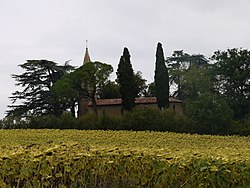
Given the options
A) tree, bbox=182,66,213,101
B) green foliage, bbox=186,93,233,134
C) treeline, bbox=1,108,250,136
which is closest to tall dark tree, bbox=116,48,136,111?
treeline, bbox=1,108,250,136

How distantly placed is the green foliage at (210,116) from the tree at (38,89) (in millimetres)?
15711

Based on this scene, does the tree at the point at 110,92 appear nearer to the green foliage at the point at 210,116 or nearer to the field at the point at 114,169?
the green foliage at the point at 210,116

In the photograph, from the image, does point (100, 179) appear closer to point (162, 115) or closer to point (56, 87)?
point (162, 115)

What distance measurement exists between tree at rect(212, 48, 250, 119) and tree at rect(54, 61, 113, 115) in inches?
349

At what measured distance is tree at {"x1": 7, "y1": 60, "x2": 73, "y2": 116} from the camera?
38656 mm

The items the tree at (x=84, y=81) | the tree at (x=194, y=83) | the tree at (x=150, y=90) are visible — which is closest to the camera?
the tree at (x=84, y=81)

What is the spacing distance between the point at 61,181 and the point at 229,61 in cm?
3325

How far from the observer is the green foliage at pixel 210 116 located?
2502 cm

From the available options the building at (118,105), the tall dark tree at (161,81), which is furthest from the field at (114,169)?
the building at (118,105)

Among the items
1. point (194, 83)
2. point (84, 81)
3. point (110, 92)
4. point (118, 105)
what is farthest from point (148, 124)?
point (194, 83)

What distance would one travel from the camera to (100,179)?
15.9 feet

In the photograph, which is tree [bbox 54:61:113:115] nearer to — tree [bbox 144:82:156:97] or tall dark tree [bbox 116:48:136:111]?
tall dark tree [bbox 116:48:136:111]

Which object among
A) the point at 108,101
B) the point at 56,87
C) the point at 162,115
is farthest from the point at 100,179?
the point at 108,101

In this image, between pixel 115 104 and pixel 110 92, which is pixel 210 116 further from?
pixel 110 92
